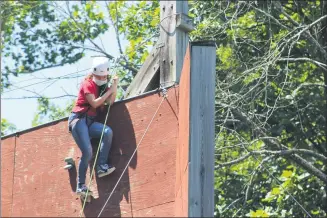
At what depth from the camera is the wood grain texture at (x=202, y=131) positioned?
312 inches

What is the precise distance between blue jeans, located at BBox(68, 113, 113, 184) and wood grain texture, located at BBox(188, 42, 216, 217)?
227cm

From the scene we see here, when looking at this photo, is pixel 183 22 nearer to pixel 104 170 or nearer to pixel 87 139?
pixel 87 139

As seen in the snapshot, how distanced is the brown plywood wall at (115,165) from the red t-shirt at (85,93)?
191 mm

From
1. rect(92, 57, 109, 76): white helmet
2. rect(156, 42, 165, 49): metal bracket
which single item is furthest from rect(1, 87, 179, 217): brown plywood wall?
rect(156, 42, 165, 49): metal bracket

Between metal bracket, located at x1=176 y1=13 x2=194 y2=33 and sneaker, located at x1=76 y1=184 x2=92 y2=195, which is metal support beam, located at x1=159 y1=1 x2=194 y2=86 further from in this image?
sneaker, located at x1=76 y1=184 x2=92 y2=195

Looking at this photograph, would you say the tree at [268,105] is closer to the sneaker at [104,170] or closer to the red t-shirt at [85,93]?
the red t-shirt at [85,93]

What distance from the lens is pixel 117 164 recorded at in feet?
34.2

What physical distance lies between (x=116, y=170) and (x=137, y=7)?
9.80 m

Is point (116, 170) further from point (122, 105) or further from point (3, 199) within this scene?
point (3, 199)

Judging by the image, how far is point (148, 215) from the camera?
9672mm

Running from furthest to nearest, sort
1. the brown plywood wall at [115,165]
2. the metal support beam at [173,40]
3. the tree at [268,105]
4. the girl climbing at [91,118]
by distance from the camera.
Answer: the tree at [268,105] < the metal support beam at [173,40] < the girl climbing at [91,118] < the brown plywood wall at [115,165]

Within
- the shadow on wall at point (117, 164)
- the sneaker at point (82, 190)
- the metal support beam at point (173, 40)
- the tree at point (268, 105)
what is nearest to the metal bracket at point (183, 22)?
the metal support beam at point (173, 40)

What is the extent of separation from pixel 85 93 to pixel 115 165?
710mm

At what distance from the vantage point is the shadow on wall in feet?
33.3
